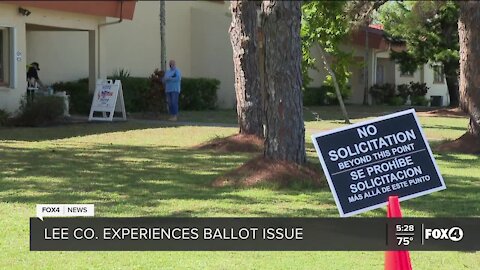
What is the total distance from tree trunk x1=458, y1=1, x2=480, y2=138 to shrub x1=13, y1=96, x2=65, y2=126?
9.25 metres

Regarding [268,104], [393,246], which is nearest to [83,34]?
[268,104]

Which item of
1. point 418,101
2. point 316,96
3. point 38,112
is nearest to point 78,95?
point 38,112

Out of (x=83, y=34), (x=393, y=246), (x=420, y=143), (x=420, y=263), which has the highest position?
(x=83, y=34)

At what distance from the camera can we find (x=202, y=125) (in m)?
18.6

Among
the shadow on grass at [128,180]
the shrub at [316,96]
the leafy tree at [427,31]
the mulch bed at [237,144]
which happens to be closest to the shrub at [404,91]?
the shrub at [316,96]

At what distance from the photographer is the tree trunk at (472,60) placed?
13.1 m

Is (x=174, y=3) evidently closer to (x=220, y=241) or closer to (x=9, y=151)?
(x=9, y=151)

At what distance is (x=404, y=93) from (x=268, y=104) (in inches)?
1108

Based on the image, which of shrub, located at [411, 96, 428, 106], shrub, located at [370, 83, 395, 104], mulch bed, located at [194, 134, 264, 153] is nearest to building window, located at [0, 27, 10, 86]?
mulch bed, located at [194, 134, 264, 153]

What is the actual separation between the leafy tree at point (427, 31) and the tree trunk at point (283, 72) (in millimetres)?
18913

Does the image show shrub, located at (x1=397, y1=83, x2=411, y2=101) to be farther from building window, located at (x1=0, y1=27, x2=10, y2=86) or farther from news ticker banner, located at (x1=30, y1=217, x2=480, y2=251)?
news ticker banner, located at (x1=30, y1=217, x2=480, y2=251)

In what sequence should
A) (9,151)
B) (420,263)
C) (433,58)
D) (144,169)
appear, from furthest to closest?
(433,58) → (9,151) → (144,169) → (420,263)

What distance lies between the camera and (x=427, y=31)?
29422 millimetres

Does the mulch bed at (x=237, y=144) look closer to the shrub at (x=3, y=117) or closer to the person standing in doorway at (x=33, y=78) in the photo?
the shrub at (x=3, y=117)
